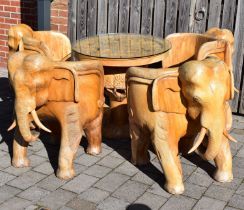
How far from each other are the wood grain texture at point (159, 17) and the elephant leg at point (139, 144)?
2428 mm

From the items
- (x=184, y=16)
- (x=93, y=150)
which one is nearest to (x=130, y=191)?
(x=93, y=150)

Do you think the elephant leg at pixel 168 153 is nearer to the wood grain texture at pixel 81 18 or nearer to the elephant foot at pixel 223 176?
the elephant foot at pixel 223 176

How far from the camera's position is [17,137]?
4527 mm

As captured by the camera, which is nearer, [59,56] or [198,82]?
[198,82]

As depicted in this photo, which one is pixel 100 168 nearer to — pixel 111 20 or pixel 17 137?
pixel 17 137

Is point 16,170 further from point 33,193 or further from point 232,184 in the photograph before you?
point 232,184

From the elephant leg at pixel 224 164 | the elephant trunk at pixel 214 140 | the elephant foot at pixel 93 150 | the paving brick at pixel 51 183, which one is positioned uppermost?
the elephant trunk at pixel 214 140

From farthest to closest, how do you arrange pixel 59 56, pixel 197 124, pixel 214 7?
pixel 214 7
pixel 59 56
pixel 197 124

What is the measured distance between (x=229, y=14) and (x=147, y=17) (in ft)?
3.85

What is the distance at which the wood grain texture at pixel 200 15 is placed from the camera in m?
6.12

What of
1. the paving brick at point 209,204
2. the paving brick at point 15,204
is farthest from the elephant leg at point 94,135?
the paving brick at point 209,204

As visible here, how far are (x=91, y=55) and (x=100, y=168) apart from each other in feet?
3.79

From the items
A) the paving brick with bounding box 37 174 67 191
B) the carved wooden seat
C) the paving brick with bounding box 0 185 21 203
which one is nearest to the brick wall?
the carved wooden seat

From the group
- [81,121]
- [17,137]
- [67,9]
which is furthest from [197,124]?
[67,9]
